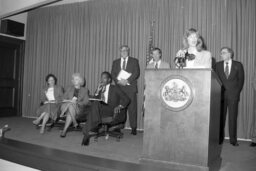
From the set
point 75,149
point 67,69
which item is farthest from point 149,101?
point 67,69

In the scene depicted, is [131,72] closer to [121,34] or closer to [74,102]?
[74,102]

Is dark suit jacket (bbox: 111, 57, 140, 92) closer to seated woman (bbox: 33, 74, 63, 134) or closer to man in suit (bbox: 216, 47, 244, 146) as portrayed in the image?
seated woman (bbox: 33, 74, 63, 134)

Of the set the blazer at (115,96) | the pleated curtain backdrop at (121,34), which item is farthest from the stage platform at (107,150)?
the pleated curtain backdrop at (121,34)

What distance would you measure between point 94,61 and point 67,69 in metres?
0.82

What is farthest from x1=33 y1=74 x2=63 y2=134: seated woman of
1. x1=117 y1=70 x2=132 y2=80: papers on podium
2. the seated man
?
x1=117 y1=70 x2=132 y2=80: papers on podium

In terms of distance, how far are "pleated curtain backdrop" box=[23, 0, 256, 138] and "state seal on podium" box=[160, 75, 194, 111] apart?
241 centimetres

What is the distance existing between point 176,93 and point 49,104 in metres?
2.92

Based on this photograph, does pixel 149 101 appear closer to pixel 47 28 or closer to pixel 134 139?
pixel 134 139

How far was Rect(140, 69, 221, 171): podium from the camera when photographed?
85.0 inches

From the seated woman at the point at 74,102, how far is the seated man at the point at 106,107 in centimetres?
37

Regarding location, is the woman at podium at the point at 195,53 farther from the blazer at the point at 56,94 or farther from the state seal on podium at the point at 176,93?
the blazer at the point at 56,94

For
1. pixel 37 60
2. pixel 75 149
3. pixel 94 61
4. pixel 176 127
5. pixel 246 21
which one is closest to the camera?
pixel 176 127

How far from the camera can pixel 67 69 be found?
6.41m

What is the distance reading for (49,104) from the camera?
4.57m
